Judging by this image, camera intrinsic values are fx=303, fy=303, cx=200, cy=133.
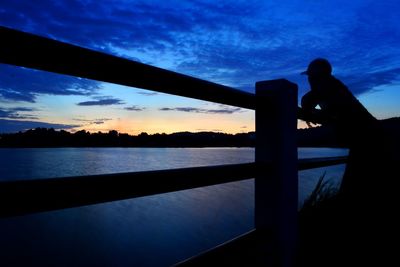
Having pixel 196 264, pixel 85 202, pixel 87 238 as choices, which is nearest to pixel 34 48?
pixel 85 202

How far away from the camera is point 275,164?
178 centimetres

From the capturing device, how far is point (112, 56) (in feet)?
3.01

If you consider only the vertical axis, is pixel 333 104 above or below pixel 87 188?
above

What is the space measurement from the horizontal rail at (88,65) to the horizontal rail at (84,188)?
0.29 m

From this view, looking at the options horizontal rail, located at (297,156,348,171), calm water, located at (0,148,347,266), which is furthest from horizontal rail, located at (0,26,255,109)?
calm water, located at (0,148,347,266)

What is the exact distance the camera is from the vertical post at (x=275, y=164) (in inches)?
69.2

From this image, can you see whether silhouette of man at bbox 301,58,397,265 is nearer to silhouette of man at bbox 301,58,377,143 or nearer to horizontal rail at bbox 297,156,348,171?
silhouette of man at bbox 301,58,377,143

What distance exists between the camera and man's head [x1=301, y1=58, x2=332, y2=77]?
2.56 m

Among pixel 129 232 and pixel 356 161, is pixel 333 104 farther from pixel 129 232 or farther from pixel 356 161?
pixel 129 232

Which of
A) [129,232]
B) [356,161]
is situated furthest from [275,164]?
[129,232]

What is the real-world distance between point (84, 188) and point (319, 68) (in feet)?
7.70

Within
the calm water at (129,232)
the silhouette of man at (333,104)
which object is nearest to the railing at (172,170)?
the silhouette of man at (333,104)

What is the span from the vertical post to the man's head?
81 centimetres

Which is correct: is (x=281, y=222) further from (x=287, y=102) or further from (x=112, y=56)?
(x=112, y=56)
